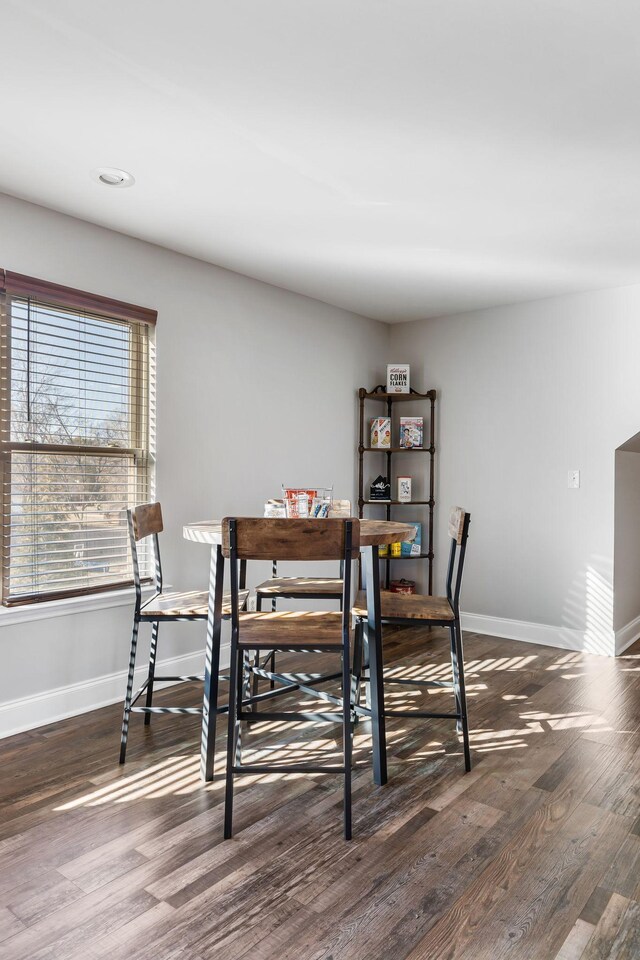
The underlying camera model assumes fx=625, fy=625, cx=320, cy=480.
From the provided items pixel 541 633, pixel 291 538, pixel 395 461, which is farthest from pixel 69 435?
pixel 541 633

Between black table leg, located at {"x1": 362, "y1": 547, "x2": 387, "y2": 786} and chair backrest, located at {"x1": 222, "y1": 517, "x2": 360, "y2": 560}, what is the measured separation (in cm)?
41

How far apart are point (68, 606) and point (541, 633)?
10.1ft

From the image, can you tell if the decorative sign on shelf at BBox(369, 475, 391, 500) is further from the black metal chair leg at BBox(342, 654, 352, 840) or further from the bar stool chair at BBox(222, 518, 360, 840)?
the black metal chair leg at BBox(342, 654, 352, 840)

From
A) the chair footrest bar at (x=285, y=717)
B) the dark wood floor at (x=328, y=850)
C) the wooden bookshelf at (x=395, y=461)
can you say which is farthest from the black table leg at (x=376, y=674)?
the wooden bookshelf at (x=395, y=461)

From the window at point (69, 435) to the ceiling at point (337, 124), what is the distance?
0.50 metres

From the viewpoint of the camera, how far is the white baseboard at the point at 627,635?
4.11 meters

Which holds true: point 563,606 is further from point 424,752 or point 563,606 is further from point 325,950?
point 325,950

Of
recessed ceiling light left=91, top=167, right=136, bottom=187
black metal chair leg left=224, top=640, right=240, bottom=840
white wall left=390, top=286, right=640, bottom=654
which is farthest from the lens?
white wall left=390, top=286, right=640, bottom=654

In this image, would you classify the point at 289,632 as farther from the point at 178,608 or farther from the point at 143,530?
the point at 143,530

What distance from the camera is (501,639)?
173 inches

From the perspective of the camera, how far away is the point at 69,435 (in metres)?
2.97

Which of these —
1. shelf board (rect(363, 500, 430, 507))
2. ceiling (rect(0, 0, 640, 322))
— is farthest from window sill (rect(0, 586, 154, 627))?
shelf board (rect(363, 500, 430, 507))

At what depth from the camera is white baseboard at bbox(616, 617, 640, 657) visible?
411cm

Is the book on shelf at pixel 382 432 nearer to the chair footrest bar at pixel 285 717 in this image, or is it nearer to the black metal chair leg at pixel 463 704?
the black metal chair leg at pixel 463 704
